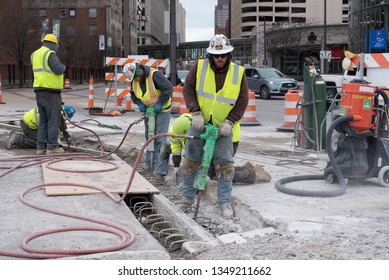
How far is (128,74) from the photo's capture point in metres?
8.36

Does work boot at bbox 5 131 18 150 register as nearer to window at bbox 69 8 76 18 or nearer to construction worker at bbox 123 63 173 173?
construction worker at bbox 123 63 173 173

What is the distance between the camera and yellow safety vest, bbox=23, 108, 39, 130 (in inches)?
384

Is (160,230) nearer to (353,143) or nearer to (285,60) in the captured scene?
(353,143)

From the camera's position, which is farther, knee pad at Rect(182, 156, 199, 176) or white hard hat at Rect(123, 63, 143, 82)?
white hard hat at Rect(123, 63, 143, 82)

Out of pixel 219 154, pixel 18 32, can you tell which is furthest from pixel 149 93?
pixel 18 32

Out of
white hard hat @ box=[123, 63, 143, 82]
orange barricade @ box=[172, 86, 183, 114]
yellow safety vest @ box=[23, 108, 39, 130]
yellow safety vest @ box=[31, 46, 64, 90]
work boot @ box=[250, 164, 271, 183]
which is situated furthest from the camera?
orange barricade @ box=[172, 86, 183, 114]

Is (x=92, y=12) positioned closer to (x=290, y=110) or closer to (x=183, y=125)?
(x=290, y=110)

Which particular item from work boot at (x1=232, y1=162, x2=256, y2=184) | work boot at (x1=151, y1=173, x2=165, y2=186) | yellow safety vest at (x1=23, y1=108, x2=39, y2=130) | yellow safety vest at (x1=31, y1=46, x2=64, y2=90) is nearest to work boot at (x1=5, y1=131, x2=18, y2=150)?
yellow safety vest at (x1=23, y1=108, x2=39, y2=130)

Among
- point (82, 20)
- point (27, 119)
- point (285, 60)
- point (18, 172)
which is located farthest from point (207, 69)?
point (82, 20)

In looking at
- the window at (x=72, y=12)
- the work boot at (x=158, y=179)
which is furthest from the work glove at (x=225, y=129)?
the window at (x=72, y=12)

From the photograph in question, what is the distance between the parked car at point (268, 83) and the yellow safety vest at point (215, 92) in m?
22.6

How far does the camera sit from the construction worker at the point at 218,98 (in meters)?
5.71

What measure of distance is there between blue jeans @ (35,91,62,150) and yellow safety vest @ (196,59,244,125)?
3.95 meters

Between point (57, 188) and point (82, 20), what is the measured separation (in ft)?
275
